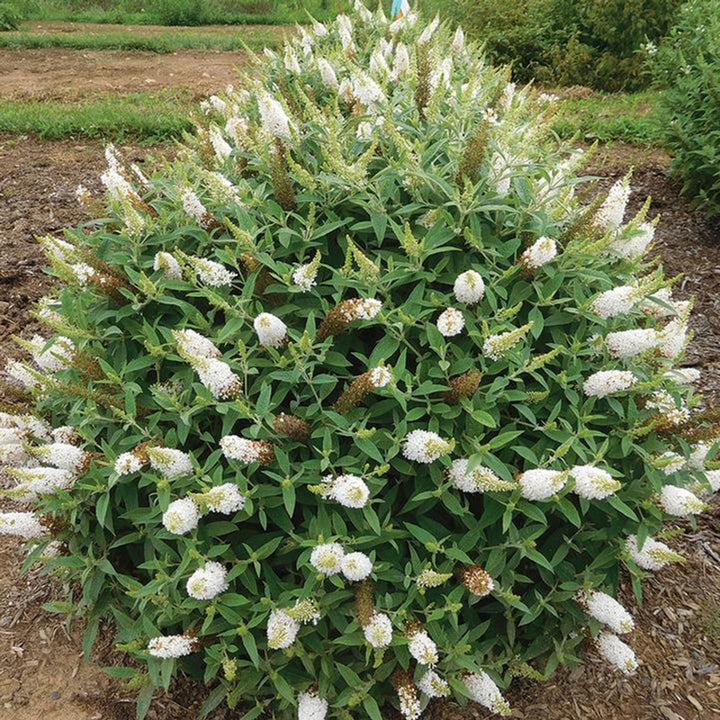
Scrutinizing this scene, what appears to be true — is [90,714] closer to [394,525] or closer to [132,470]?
[132,470]

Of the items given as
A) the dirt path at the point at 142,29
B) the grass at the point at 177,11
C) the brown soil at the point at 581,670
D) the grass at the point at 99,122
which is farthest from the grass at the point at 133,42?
the brown soil at the point at 581,670

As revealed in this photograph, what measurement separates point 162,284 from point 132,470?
0.60m

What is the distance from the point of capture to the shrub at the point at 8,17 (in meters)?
13.4

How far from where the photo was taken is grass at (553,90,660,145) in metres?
6.94

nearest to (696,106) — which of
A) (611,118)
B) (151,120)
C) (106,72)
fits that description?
(611,118)

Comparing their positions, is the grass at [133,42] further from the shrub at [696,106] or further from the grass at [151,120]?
the shrub at [696,106]

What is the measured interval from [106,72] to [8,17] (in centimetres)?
454

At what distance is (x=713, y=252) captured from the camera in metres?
5.02

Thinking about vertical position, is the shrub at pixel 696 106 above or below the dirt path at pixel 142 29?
above

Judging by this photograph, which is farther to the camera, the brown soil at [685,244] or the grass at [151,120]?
the grass at [151,120]

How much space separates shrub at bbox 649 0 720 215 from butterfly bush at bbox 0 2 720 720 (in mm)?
3031

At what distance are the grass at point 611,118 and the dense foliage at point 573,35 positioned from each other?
602 millimetres

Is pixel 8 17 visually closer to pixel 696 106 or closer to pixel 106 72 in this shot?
pixel 106 72

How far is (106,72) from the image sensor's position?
10609mm
